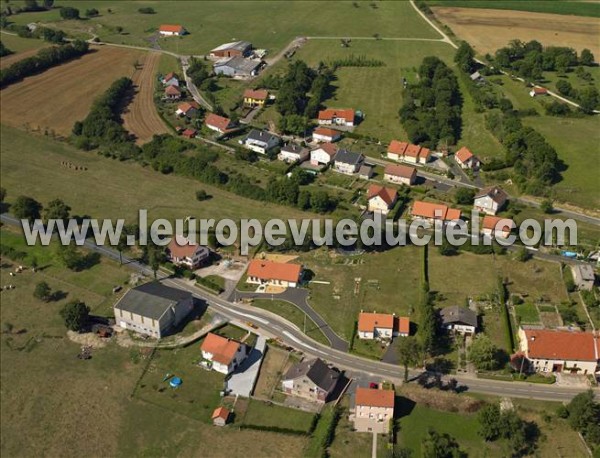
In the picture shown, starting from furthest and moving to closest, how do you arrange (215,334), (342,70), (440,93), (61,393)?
(342,70), (440,93), (215,334), (61,393)

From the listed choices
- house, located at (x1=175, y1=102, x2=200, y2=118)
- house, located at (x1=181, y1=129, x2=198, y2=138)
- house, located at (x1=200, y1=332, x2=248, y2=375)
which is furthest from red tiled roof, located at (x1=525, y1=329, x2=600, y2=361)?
house, located at (x1=175, y1=102, x2=200, y2=118)

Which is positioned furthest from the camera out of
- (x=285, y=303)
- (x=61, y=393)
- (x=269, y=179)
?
(x=269, y=179)

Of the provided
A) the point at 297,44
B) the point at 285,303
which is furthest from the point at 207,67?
the point at 285,303

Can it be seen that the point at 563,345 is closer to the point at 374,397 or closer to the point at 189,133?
the point at 374,397

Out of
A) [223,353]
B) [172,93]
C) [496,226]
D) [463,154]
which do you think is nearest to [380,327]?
[223,353]

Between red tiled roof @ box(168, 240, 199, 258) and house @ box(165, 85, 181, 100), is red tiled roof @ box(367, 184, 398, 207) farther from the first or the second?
house @ box(165, 85, 181, 100)

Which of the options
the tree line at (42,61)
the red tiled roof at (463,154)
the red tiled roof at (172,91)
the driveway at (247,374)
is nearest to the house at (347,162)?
the red tiled roof at (463,154)

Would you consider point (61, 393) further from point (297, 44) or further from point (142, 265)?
point (297, 44)
